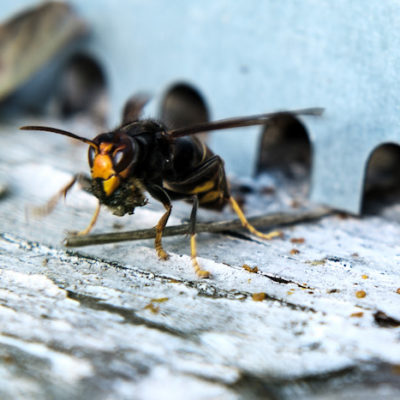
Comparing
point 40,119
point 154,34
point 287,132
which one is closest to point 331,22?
point 287,132

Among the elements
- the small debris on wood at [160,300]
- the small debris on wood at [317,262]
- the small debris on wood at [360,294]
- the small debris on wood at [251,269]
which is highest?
the small debris on wood at [317,262]

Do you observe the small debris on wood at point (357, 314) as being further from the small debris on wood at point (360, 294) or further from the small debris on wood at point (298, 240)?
the small debris on wood at point (298, 240)

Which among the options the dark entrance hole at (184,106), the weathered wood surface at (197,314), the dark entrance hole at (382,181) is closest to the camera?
the weathered wood surface at (197,314)

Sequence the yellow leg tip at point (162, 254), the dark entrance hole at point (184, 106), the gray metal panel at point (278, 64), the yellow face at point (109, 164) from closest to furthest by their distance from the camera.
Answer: the yellow face at point (109, 164), the yellow leg tip at point (162, 254), the gray metal panel at point (278, 64), the dark entrance hole at point (184, 106)

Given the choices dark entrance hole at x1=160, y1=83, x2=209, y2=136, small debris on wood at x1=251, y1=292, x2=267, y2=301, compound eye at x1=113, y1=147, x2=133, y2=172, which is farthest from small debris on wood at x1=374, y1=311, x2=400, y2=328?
dark entrance hole at x1=160, y1=83, x2=209, y2=136

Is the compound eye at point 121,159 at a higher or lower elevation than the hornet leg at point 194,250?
higher

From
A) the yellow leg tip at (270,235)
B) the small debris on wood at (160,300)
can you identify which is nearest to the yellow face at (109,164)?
the small debris on wood at (160,300)

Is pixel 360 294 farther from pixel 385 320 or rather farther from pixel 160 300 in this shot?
pixel 160 300
